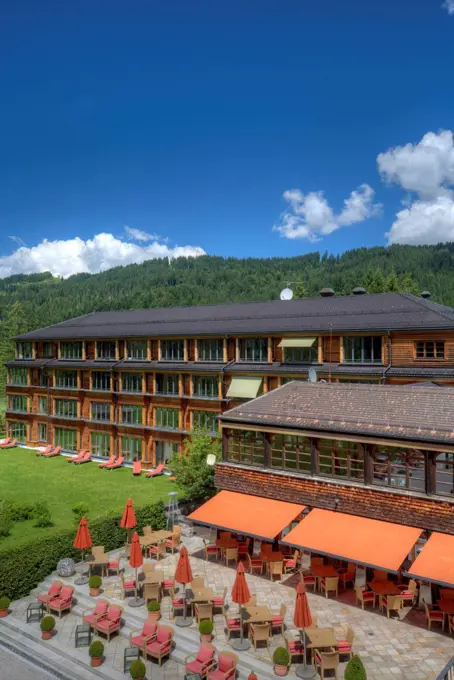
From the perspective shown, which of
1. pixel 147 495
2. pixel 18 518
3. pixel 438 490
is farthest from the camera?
pixel 147 495

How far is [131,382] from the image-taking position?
148 feet

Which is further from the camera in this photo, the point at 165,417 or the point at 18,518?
the point at 165,417

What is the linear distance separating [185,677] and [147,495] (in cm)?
2013

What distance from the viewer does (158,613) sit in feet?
58.9

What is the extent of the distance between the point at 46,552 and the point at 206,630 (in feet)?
29.7

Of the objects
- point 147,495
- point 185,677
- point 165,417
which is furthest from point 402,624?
point 165,417

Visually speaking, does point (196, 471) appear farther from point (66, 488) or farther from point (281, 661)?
point (281, 661)

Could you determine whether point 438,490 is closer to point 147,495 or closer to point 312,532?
point 312,532

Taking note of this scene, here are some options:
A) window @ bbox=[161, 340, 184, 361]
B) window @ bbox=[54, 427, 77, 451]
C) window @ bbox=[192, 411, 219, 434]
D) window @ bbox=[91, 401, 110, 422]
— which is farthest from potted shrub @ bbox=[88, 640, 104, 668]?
window @ bbox=[54, 427, 77, 451]

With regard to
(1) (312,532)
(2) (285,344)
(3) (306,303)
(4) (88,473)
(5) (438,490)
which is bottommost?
(4) (88,473)

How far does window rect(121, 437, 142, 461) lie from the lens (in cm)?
4394

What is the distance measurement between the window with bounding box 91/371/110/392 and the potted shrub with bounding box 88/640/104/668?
1251 inches

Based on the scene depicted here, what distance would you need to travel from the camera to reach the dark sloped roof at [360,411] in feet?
60.3

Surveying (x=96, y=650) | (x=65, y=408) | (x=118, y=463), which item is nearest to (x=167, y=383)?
(x=118, y=463)
